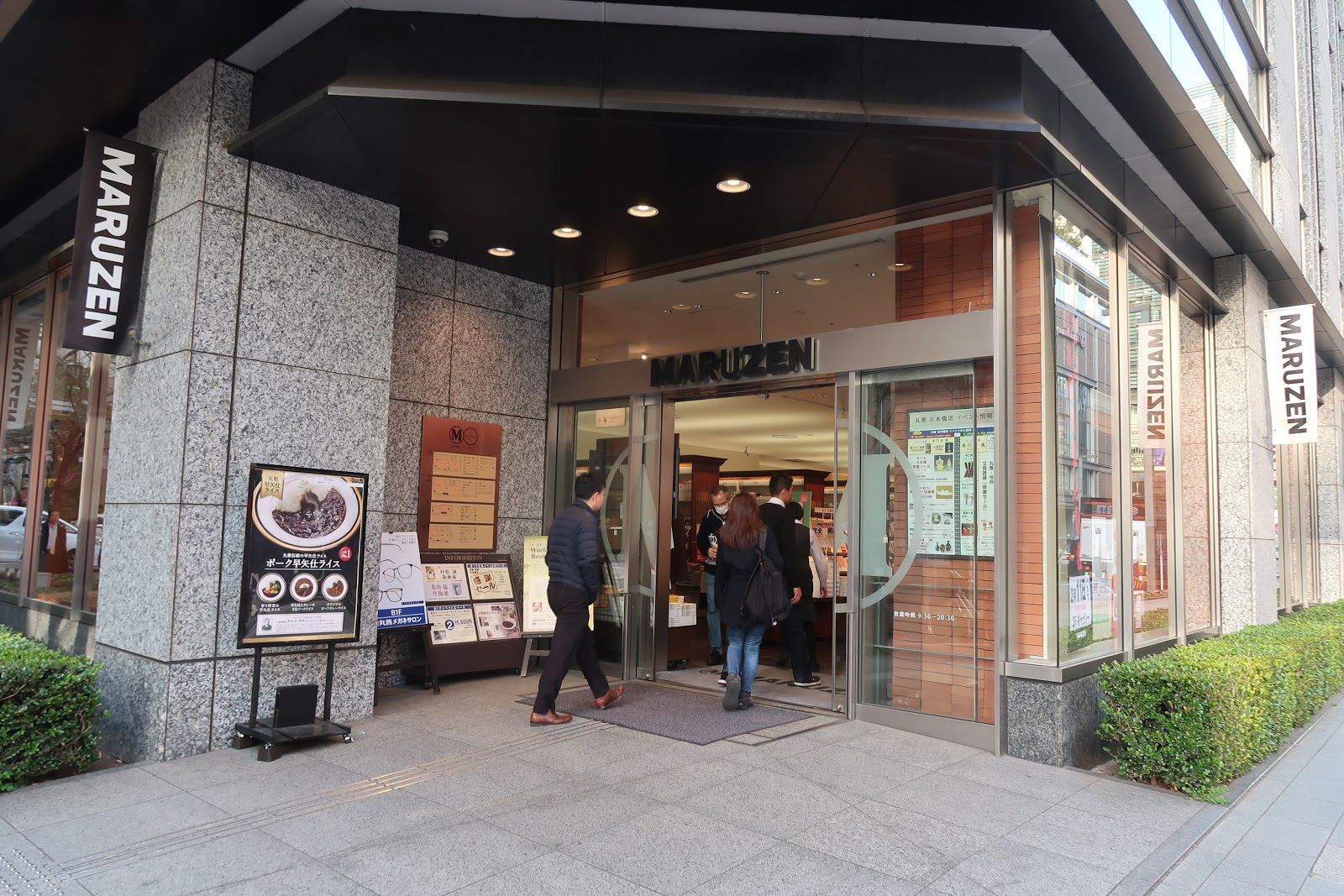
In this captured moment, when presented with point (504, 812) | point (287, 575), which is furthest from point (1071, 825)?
point (287, 575)

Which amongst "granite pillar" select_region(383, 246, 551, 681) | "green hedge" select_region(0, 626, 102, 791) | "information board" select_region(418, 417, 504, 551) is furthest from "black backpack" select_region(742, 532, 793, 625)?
"green hedge" select_region(0, 626, 102, 791)

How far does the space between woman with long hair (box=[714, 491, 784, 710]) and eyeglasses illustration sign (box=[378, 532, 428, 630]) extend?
2.35 m

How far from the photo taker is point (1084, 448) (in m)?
5.93

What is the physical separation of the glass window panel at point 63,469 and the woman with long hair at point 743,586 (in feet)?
16.6

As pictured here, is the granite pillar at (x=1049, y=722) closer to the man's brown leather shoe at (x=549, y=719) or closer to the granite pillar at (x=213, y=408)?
the man's brown leather shoe at (x=549, y=719)

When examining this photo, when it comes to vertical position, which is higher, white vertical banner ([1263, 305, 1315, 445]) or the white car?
white vertical banner ([1263, 305, 1315, 445])

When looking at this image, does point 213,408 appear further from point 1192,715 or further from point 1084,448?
point 1192,715

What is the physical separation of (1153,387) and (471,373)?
587cm

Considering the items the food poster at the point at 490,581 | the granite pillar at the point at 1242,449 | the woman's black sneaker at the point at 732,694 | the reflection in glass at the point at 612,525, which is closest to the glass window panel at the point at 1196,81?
the granite pillar at the point at 1242,449

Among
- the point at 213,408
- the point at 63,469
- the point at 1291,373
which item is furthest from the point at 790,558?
the point at 63,469

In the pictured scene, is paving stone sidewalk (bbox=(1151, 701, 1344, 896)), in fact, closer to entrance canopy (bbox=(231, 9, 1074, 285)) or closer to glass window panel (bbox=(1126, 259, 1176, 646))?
glass window panel (bbox=(1126, 259, 1176, 646))

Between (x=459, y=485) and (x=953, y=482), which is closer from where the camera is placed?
(x=953, y=482)

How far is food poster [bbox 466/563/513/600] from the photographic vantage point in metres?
7.43

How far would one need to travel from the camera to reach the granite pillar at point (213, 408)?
5.04 metres
